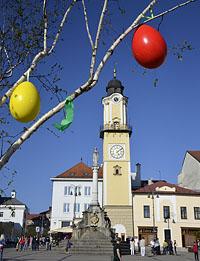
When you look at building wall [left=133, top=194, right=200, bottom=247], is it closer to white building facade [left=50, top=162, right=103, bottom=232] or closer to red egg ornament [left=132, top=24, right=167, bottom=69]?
white building facade [left=50, top=162, right=103, bottom=232]

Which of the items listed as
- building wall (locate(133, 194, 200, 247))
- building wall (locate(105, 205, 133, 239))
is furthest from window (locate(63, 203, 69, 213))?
building wall (locate(133, 194, 200, 247))

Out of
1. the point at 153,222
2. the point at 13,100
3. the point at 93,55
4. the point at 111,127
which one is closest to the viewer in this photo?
the point at 13,100

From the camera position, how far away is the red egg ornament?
4.34 meters

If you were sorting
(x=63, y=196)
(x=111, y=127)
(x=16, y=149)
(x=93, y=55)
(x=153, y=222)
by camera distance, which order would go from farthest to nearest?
(x=63, y=196) → (x=111, y=127) → (x=153, y=222) → (x=93, y=55) → (x=16, y=149)

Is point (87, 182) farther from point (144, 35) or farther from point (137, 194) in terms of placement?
point (144, 35)

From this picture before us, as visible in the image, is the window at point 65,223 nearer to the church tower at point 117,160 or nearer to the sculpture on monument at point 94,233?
the church tower at point 117,160

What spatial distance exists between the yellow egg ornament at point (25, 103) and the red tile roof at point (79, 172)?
4964 centimetres

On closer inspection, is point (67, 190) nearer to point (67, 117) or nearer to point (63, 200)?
point (63, 200)

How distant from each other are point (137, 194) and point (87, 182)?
11.7 m

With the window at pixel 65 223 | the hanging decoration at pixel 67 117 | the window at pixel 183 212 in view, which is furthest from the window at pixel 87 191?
the hanging decoration at pixel 67 117

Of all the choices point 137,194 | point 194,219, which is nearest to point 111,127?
point 137,194

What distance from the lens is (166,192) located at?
43.9m

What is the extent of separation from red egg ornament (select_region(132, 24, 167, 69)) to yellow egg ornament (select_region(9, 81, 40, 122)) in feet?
4.72

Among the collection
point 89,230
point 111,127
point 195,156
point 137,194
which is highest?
point 111,127
